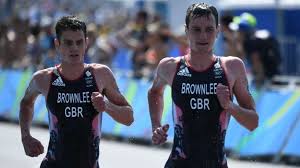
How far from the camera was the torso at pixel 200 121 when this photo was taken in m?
6.55

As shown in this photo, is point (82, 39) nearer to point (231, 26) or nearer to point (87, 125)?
point (87, 125)

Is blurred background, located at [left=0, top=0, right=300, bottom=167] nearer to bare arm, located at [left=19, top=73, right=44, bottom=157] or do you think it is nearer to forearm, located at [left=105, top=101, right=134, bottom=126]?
bare arm, located at [left=19, top=73, right=44, bottom=157]

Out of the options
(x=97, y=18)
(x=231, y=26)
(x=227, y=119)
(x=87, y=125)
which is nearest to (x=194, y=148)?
(x=227, y=119)

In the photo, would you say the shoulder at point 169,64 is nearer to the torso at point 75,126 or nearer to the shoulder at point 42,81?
the torso at point 75,126

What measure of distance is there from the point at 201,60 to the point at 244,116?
24.5 inches

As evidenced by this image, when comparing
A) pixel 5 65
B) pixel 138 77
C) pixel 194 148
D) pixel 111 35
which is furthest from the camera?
pixel 5 65

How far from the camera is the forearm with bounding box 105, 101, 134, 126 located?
657 cm

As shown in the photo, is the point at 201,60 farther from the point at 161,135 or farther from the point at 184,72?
the point at 161,135

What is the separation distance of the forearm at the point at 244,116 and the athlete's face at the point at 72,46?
129cm

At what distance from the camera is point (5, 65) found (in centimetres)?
2003

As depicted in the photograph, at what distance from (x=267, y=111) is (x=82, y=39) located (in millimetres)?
6734

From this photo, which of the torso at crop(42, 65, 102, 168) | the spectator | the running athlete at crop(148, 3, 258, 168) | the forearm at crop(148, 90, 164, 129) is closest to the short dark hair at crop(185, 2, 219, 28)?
the running athlete at crop(148, 3, 258, 168)

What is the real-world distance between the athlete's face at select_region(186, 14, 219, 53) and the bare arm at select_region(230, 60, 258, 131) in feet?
0.93

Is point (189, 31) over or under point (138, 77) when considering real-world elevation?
over
